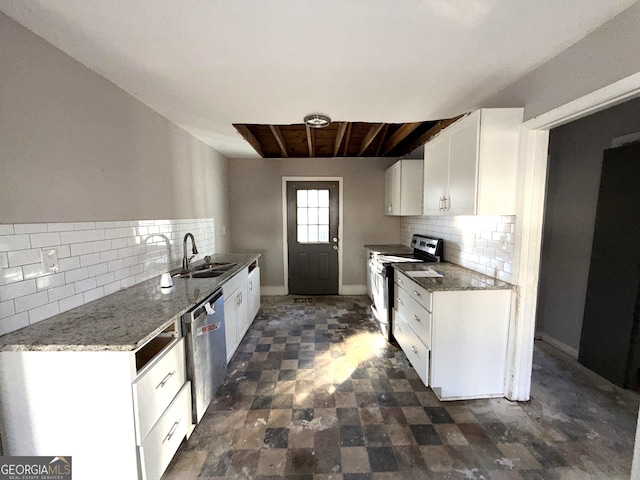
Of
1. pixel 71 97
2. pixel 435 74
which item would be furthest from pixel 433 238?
pixel 71 97

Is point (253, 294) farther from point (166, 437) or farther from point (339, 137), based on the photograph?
point (339, 137)

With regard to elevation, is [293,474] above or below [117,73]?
below

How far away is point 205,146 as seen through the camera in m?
3.34

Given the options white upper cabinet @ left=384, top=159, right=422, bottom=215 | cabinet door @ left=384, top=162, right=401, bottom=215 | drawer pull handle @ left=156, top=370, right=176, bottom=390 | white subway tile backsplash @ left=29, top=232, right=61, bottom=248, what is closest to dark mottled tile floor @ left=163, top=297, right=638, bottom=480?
drawer pull handle @ left=156, top=370, right=176, bottom=390

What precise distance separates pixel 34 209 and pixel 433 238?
132 inches

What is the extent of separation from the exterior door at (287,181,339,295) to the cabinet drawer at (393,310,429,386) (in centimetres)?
188

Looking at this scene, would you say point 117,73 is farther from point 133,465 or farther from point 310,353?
point 310,353

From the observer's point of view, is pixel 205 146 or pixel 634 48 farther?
pixel 205 146

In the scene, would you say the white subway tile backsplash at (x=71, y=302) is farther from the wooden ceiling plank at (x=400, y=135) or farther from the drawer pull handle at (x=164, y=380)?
the wooden ceiling plank at (x=400, y=135)

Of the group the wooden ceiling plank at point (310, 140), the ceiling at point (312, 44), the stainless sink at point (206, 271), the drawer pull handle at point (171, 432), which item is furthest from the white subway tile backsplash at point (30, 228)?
the wooden ceiling plank at point (310, 140)

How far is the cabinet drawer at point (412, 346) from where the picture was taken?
2.00 meters

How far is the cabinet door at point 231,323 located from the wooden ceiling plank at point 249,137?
5.67 feet

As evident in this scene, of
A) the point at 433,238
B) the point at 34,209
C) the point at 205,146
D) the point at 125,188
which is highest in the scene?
the point at 205,146

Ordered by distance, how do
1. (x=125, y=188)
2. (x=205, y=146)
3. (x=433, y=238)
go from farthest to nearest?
(x=205, y=146) < (x=433, y=238) < (x=125, y=188)
